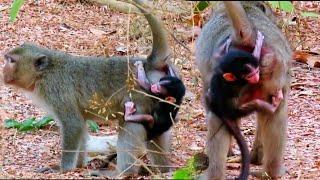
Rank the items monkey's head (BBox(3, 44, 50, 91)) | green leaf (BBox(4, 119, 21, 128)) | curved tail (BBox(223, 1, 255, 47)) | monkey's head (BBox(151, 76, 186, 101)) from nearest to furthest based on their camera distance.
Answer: curved tail (BBox(223, 1, 255, 47)), monkey's head (BBox(151, 76, 186, 101)), monkey's head (BBox(3, 44, 50, 91)), green leaf (BBox(4, 119, 21, 128))

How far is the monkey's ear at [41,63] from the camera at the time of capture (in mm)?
6594

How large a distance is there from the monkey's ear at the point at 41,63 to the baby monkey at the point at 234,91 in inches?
54.7

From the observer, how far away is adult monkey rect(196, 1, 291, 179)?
5.48m

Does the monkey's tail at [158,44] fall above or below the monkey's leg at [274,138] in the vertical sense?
above

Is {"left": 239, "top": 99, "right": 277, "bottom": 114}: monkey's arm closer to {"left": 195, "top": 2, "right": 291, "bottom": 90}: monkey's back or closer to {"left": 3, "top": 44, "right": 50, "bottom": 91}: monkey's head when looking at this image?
{"left": 195, "top": 2, "right": 291, "bottom": 90}: monkey's back

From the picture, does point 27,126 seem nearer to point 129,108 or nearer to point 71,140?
point 71,140

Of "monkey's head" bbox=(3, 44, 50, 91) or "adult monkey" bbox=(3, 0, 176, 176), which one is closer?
"adult monkey" bbox=(3, 0, 176, 176)

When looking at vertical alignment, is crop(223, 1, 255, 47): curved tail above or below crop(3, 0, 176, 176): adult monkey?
above

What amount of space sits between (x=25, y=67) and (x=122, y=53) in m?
2.73

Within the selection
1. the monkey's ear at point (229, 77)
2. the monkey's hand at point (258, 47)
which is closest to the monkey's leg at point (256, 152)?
the monkey's hand at point (258, 47)

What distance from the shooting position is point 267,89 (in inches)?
220

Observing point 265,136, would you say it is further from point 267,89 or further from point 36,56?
point 36,56

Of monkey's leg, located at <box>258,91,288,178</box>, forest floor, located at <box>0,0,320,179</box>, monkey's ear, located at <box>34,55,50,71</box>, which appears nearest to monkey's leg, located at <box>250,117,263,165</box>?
forest floor, located at <box>0,0,320,179</box>

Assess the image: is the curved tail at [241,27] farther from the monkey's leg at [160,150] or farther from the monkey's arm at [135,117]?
the monkey's leg at [160,150]
